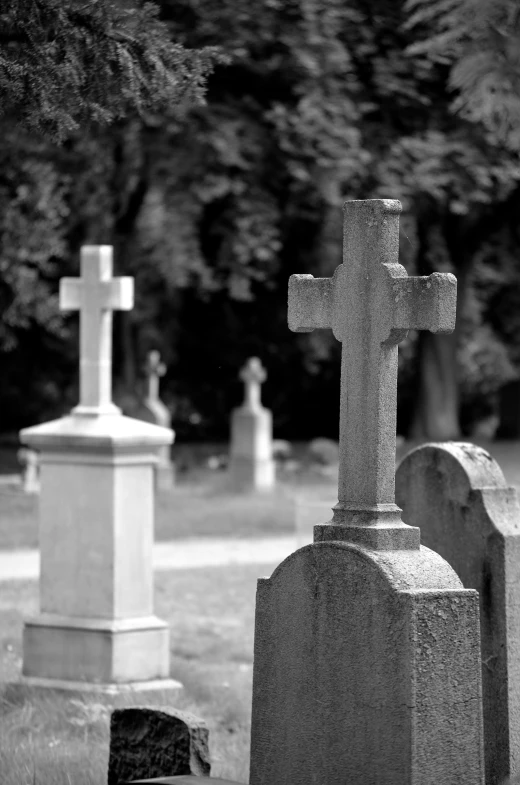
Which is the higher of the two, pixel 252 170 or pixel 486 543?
pixel 252 170

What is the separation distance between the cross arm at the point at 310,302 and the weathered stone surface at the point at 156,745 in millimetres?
1482

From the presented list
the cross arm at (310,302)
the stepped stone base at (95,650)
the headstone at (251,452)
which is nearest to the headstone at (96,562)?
the stepped stone base at (95,650)

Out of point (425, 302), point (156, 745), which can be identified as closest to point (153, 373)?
point (425, 302)

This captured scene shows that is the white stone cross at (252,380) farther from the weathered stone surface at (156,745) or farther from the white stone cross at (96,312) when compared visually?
the weathered stone surface at (156,745)

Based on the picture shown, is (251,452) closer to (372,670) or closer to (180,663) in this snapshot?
(180,663)

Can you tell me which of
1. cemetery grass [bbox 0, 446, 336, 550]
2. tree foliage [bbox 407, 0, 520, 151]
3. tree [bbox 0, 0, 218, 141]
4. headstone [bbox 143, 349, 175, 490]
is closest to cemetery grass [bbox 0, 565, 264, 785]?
tree [bbox 0, 0, 218, 141]

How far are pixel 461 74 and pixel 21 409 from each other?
2514 centimetres

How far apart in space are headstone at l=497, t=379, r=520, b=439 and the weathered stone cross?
29.8 meters

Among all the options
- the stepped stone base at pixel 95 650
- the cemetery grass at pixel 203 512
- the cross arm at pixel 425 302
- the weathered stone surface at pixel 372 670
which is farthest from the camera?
the cemetery grass at pixel 203 512

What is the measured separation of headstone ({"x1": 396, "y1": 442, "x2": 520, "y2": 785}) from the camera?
21.3ft

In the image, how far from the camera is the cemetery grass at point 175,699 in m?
7.18

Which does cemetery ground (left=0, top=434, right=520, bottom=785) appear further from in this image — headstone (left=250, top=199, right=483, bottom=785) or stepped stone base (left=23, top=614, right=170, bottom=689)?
headstone (left=250, top=199, right=483, bottom=785)

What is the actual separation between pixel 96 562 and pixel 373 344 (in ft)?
13.2

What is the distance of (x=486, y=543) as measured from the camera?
6.82 m
